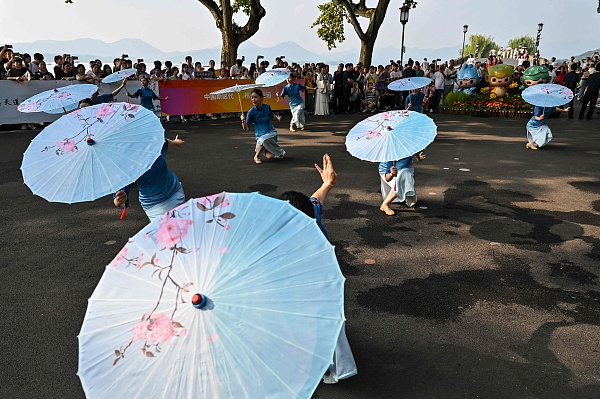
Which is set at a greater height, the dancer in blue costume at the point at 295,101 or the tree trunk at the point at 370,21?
the tree trunk at the point at 370,21

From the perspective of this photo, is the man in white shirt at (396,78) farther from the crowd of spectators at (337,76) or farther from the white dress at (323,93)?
the white dress at (323,93)

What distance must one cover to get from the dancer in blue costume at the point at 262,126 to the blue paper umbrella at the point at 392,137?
12.8 ft

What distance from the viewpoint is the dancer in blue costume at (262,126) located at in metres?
9.13

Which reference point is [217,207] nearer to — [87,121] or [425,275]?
[87,121]

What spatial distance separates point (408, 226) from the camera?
6148mm

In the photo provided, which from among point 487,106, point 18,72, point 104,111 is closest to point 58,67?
point 18,72

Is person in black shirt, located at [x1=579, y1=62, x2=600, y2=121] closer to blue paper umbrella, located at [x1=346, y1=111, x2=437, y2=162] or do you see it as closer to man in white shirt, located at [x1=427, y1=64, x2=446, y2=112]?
man in white shirt, located at [x1=427, y1=64, x2=446, y2=112]

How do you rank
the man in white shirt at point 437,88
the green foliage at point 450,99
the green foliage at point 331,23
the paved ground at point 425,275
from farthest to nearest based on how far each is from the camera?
the green foliage at point 331,23
the man in white shirt at point 437,88
the green foliage at point 450,99
the paved ground at point 425,275

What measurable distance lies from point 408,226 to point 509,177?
11.9 feet

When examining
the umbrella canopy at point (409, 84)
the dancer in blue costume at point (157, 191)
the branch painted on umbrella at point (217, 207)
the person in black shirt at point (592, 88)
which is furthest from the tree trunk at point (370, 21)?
the branch painted on umbrella at point (217, 207)

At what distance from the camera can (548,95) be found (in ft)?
32.3

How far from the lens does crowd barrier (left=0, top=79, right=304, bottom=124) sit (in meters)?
12.8

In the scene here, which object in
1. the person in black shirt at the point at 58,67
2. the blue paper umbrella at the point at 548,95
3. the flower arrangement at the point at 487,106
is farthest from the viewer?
the flower arrangement at the point at 487,106

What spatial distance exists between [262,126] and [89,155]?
6565mm
